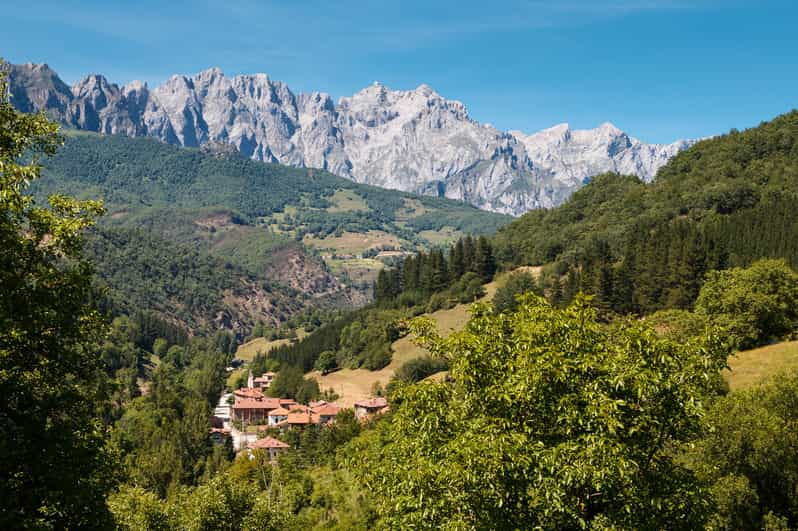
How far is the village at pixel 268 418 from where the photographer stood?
103625 millimetres

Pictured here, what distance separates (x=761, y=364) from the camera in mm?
54188

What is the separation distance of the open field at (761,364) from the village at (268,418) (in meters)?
51.2

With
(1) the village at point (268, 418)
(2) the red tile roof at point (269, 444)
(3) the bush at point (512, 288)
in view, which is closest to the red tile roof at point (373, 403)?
(1) the village at point (268, 418)

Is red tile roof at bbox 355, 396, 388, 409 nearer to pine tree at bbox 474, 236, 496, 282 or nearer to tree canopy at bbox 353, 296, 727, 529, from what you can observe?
pine tree at bbox 474, 236, 496, 282

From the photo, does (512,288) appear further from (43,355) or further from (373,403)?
(43,355)

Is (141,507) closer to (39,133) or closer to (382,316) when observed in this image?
(39,133)

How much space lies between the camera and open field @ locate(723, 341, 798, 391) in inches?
1975

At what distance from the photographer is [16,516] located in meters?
12.8

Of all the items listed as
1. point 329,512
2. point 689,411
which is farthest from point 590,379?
point 329,512

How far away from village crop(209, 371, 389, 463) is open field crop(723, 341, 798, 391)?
51242 millimetres

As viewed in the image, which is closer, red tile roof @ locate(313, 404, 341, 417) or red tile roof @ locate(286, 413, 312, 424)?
red tile roof @ locate(286, 413, 312, 424)

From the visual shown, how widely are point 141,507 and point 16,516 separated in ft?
79.7

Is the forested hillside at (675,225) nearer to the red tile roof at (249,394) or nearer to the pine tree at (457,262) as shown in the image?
the pine tree at (457,262)

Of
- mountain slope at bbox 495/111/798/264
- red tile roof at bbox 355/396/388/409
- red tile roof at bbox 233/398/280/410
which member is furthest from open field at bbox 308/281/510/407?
mountain slope at bbox 495/111/798/264
